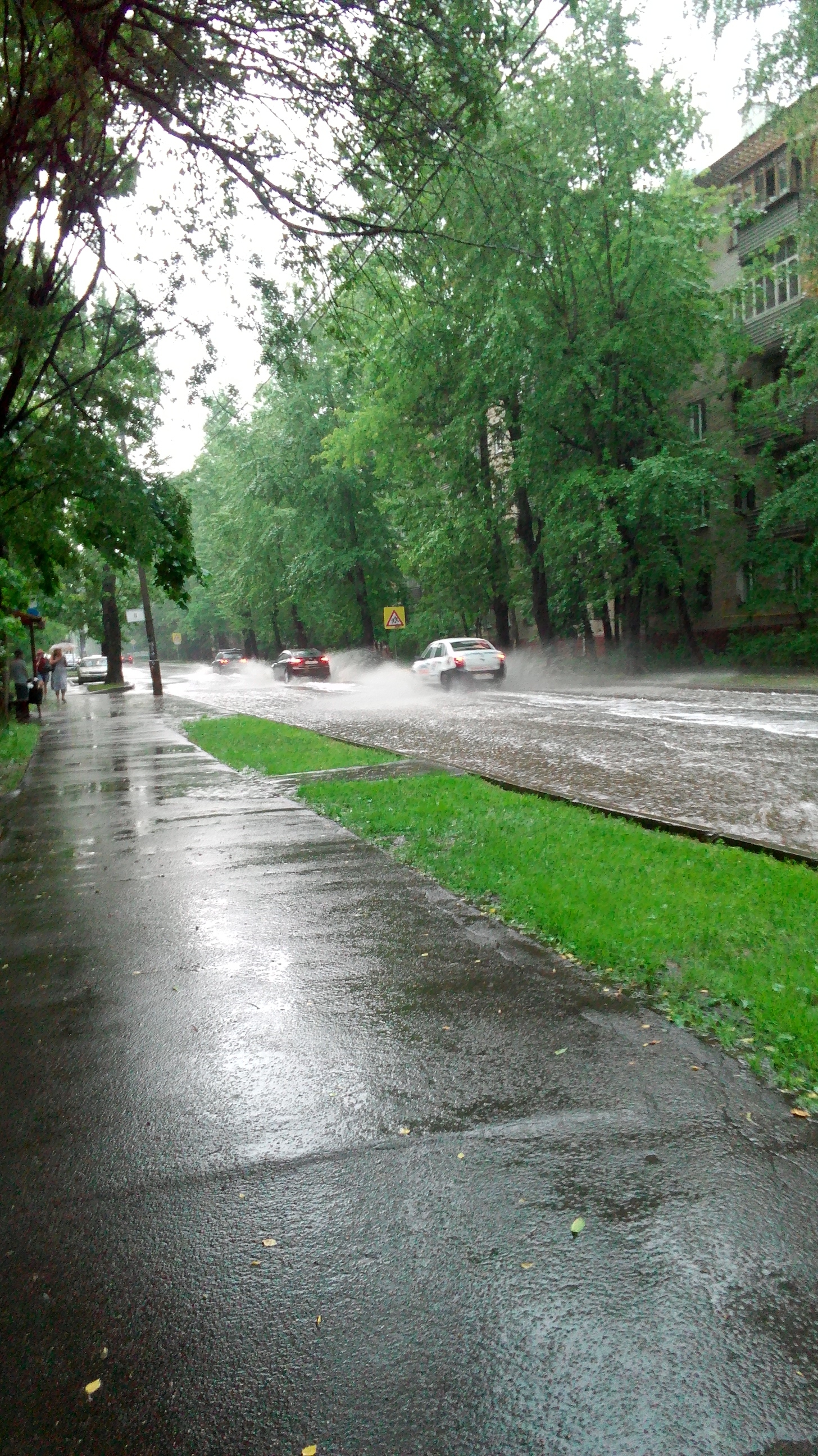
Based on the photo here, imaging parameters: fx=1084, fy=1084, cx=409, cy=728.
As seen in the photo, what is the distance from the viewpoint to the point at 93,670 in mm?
67062

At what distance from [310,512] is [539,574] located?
612 inches

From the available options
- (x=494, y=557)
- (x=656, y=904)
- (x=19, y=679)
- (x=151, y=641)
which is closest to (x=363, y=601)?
(x=494, y=557)

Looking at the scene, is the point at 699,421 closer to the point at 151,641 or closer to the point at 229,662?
the point at 151,641

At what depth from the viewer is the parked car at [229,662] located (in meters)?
73.1

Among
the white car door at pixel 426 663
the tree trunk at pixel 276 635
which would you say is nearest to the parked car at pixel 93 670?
the tree trunk at pixel 276 635

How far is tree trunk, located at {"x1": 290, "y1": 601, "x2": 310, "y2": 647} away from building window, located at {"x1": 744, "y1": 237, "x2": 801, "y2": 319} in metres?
32.2

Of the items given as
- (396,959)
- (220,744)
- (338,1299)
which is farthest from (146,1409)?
(220,744)

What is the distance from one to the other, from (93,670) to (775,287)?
153 ft

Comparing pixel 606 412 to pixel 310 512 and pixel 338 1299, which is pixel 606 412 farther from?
pixel 338 1299

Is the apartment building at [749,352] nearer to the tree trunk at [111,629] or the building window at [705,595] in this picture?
the building window at [705,595]

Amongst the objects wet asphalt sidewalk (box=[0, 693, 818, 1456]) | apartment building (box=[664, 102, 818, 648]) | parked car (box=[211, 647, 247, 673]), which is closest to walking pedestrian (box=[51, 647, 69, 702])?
apartment building (box=[664, 102, 818, 648])

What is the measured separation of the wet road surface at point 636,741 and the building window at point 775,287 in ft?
36.0

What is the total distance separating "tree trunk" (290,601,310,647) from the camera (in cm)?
6184

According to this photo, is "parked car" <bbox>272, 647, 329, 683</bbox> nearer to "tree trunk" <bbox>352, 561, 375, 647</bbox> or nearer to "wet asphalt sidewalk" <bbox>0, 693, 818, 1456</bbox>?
"tree trunk" <bbox>352, 561, 375, 647</bbox>
